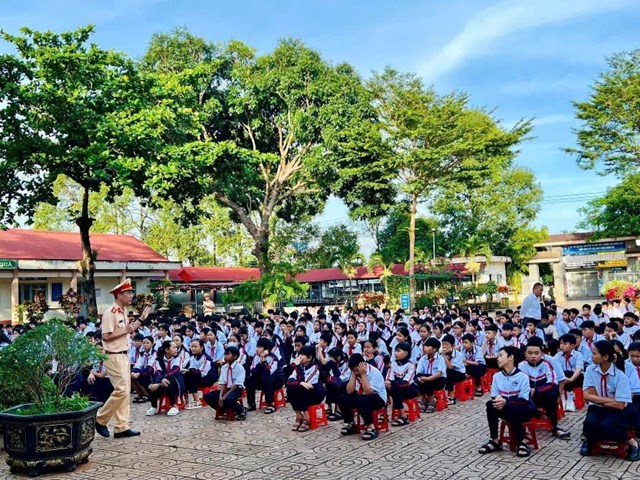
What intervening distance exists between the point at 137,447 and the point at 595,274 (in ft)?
136

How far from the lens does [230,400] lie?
839 cm

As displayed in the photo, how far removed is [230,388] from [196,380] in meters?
1.40

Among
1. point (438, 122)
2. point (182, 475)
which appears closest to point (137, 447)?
point (182, 475)

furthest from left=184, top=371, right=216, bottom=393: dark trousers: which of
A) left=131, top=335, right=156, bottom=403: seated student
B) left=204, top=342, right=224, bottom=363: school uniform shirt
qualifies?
left=204, top=342, right=224, bottom=363: school uniform shirt

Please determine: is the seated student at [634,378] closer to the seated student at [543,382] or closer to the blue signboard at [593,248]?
the seated student at [543,382]

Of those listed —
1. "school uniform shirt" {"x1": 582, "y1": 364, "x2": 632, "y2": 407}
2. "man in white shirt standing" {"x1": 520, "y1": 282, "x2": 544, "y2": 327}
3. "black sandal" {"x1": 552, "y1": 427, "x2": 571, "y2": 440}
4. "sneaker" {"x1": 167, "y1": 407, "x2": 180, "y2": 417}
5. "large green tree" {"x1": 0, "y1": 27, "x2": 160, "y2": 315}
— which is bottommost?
"sneaker" {"x1": 167, "y1": 407, "x2": 180, "y2": 417}

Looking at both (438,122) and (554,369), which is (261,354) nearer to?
(554,369)

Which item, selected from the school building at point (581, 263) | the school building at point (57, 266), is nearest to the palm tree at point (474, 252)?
the school building at point (581, 263)

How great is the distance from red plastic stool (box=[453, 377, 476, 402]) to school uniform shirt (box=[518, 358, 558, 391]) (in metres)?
2.20

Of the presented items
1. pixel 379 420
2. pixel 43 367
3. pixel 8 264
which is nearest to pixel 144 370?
pixel 43 367

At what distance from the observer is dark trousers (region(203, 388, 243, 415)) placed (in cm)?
841

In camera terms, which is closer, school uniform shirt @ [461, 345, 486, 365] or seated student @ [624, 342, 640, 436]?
seated student @ [624, 342, 640, 436]

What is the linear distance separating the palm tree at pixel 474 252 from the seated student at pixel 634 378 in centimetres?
2764

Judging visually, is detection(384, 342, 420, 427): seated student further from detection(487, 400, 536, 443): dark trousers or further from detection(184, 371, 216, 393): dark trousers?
detection(184, 371, 216, 393): dark trousers
